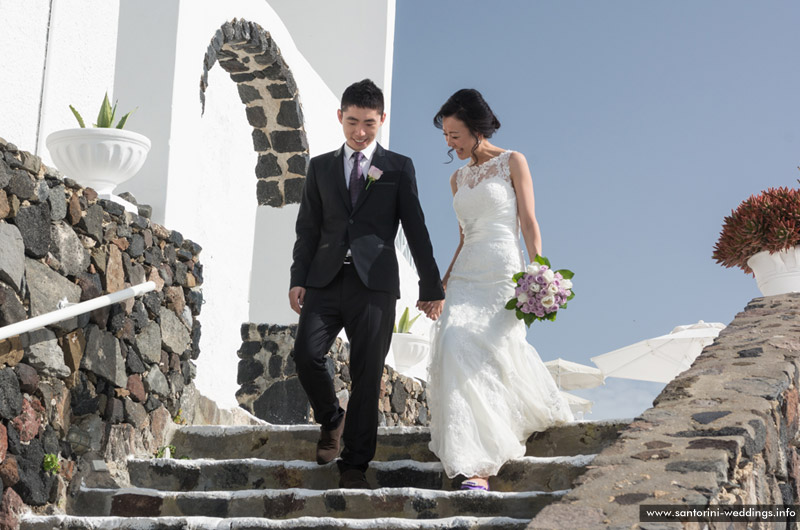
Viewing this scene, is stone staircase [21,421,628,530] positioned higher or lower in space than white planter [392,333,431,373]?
lower

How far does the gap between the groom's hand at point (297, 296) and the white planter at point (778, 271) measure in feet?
9.76

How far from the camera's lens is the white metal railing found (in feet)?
11.7

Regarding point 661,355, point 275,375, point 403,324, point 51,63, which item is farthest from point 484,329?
point 661,355

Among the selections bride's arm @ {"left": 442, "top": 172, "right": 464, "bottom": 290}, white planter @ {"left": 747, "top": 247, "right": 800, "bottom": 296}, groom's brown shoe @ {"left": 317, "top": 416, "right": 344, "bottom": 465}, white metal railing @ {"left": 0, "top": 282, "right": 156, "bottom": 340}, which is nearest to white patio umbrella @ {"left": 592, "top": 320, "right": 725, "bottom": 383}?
white planter @ {"left": 747, "top": 247, "right": 800, "bottom": 296}

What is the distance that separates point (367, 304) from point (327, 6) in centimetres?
792

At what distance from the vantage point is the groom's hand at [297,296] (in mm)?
4250

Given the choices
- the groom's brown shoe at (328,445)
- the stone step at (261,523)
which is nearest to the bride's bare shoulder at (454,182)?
the groom's brown shoe at (328,445)

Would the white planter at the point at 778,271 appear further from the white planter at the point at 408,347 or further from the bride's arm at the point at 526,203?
the white planter at the point at 408,347

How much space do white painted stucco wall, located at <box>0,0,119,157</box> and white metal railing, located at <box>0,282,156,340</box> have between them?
1.35 m

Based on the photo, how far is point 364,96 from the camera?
13.5ft

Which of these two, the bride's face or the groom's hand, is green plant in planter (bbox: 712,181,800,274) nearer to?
the bride's face

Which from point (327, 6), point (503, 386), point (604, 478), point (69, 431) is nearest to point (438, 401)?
point (503, 386)

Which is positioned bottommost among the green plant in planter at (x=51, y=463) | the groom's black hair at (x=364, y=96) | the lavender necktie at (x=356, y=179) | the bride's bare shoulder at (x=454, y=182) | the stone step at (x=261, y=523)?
the stone step at (x=261, y=523)

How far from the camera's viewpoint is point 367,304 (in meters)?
4.12
